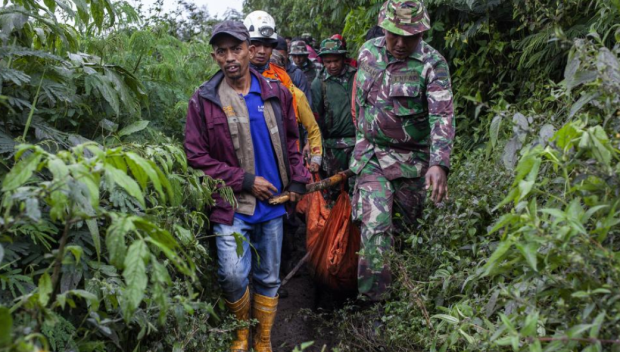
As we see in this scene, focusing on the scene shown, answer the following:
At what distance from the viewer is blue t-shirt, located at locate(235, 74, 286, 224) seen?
16.3 feet

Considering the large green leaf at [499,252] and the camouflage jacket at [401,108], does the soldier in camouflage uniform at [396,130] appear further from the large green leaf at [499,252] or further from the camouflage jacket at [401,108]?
the large green leaf at [499,252]

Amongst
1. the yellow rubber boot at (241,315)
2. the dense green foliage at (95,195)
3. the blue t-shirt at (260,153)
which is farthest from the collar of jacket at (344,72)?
the yellow rubber boot at (241,315)

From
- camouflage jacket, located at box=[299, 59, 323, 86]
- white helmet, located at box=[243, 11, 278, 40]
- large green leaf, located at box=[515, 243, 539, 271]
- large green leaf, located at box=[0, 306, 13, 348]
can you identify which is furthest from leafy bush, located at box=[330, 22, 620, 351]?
camouflage jacket, located at box=[299, 59, 323, 86]

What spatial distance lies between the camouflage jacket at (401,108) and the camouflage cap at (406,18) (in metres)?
0.23

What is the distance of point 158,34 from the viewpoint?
5.89 meters

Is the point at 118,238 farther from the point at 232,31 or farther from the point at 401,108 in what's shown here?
the point at 401,108

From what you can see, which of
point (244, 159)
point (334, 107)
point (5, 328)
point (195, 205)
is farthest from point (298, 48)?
point (5, 328)

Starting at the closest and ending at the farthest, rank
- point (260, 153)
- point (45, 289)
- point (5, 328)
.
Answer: point (5, 328) < point (45, 289) < point (260, 153)

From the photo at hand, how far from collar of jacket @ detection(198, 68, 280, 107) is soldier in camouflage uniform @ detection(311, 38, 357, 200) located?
288cm

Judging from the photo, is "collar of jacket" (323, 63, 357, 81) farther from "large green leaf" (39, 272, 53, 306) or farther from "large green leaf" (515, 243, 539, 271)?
"large green leaf" (39, 272, 53, 306)

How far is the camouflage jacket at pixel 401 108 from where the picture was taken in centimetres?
515

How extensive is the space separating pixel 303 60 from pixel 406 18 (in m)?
4.24

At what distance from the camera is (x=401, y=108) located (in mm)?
5332

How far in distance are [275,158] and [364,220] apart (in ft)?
2.74
